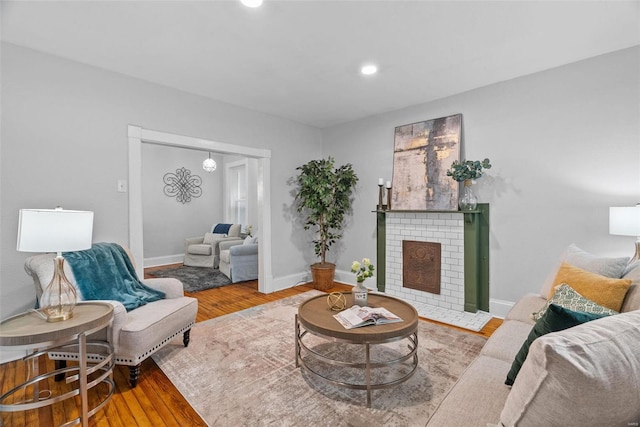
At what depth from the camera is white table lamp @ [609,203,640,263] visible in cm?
220

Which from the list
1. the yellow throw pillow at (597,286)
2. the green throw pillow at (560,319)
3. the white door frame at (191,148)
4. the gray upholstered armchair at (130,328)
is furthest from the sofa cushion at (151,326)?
the yellow throw pillow at (597,286)

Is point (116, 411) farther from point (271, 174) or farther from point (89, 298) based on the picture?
point (271, 174)

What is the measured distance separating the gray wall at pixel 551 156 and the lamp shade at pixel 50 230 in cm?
380

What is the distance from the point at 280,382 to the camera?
2096mm

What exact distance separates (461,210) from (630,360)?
2.90 meters

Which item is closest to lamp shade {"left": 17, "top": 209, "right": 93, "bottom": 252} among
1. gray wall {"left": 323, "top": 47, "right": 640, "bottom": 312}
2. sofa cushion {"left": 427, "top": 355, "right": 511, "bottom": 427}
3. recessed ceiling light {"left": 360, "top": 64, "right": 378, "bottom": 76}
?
sofa cushion {"left": 427, "top": 355, "right": 511, "bottom": 427}

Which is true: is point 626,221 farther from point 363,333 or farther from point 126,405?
point 126,405

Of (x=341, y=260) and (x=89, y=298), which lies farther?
(x=341, y=260)

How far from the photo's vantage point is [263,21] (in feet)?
7.13

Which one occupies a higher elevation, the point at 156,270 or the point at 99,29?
the point at 99,29

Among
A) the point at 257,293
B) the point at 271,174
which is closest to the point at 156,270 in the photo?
the point at 257,293

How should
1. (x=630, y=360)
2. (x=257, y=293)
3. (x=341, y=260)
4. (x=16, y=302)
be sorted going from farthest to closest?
(x=341, y=260), (x=257, y=293), (x=16, y=302), (x=630, y=360)

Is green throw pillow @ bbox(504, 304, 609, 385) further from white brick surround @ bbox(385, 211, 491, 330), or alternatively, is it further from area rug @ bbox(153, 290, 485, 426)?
white brick surround @ bbox(385, 211, 491, 330)

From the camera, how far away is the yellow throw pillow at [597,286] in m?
1.61
